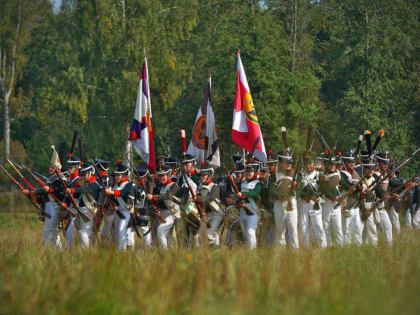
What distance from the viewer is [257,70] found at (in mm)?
31250

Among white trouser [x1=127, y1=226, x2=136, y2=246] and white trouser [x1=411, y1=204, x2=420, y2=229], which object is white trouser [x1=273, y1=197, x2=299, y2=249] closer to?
white trouser [x1=127, y1=226, x2=136, y2=246]

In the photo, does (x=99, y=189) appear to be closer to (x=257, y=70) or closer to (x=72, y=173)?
(x=72, y=173)

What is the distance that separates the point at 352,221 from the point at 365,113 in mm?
21366

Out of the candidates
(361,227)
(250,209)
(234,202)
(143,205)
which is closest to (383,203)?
(361,227)

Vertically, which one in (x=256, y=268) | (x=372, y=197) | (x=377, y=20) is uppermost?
(x=377, y=20)

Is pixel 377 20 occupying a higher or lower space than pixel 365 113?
higher

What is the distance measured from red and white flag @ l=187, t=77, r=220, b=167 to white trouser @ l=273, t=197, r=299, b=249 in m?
2.05

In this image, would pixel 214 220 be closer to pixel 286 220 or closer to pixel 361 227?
pixel 286 220

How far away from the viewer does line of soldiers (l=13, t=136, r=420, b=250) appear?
44.1ft

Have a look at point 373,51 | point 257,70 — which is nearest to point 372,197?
point 257,70

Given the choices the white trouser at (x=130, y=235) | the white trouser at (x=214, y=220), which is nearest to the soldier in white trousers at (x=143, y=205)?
the white trouser at (x=130, y=235)

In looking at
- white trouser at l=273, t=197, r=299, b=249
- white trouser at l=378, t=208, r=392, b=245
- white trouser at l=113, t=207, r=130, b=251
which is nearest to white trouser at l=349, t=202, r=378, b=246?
white trouser at l=378, t=208, r=392, b=245

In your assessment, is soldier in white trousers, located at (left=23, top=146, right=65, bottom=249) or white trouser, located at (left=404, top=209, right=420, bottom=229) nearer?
soldier in white trousers, located at (left=23, top=146, right=65, bottom=249)

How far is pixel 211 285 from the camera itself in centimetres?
743
